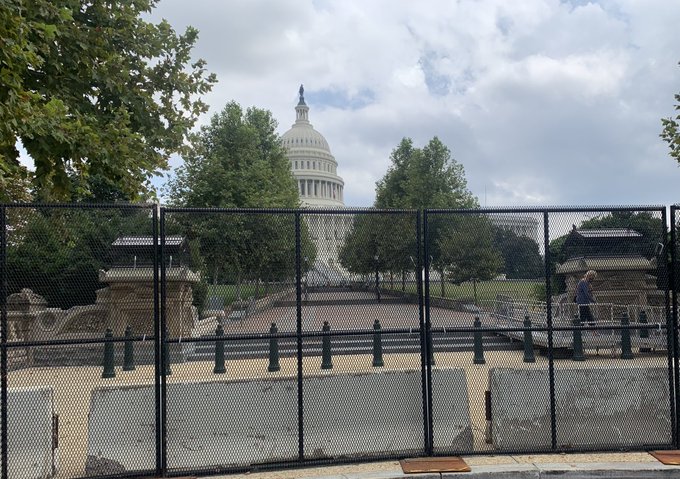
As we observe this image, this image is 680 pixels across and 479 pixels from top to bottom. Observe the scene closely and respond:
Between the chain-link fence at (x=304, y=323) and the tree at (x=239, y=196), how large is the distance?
0.14 feet

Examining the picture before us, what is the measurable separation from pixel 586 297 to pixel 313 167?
411 feet

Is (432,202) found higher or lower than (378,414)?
higher

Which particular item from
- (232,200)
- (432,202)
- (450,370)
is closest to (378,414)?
(450,370)

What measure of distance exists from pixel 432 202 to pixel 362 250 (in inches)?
A: 1594

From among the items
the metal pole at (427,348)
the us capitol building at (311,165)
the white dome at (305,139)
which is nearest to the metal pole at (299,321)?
the metal pole at (427,348)

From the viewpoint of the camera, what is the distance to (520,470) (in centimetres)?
620

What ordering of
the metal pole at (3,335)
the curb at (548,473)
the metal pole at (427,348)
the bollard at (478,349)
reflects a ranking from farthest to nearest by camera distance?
the bollard at (478,349), the metal pole at (427,348), the curb at (548,473), the metal pole at (3,335)

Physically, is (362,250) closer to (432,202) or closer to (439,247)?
(439,247)

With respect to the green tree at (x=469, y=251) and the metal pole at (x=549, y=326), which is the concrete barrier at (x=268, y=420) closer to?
the metal pole at (x=549, y=326)

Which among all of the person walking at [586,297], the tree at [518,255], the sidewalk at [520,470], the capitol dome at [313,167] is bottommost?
the sidewalk at [520,470]

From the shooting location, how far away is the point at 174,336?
6.80m

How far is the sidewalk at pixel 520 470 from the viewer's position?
6.14m

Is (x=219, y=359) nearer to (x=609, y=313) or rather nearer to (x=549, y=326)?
(x=549, y=326)

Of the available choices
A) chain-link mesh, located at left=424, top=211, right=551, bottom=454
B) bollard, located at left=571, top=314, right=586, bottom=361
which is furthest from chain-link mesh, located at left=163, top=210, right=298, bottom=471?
bollard, located at left=571, top=314, right=586, bottom=361
